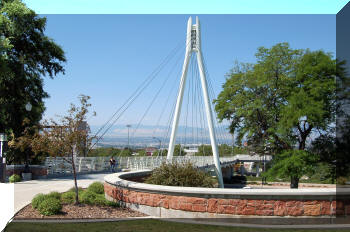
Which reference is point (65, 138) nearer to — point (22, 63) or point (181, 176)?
point (181, 176)

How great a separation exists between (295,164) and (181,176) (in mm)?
11114

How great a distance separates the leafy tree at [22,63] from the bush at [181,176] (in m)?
13.7

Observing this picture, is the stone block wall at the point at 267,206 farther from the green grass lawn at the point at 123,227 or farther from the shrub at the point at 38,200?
the shrub at the point at 38,200

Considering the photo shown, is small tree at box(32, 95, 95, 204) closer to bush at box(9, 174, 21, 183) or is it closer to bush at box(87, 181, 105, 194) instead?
bush at box(87, 181, 105, 194)

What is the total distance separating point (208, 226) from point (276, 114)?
14863 millimetres

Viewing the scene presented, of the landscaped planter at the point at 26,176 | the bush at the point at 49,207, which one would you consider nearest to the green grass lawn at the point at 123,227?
the bush at the point at 49,207

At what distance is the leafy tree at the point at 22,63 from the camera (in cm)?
2161

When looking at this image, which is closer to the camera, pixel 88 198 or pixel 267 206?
pixel 267 206

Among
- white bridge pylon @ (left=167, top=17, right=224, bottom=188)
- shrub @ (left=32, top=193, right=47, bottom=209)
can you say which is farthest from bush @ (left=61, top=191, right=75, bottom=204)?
white bridge pylon @ (left=167, top=17, right=224, bottom=188)

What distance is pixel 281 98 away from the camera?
855 inches

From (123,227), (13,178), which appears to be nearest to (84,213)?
(123,227)

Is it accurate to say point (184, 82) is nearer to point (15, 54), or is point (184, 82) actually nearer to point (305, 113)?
point (305, 113)

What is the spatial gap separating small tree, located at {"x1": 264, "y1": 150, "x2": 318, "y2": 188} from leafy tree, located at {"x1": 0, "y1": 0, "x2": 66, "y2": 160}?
15.6m

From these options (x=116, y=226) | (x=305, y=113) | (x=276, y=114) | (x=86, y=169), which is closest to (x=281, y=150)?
(x=276, y=114)
